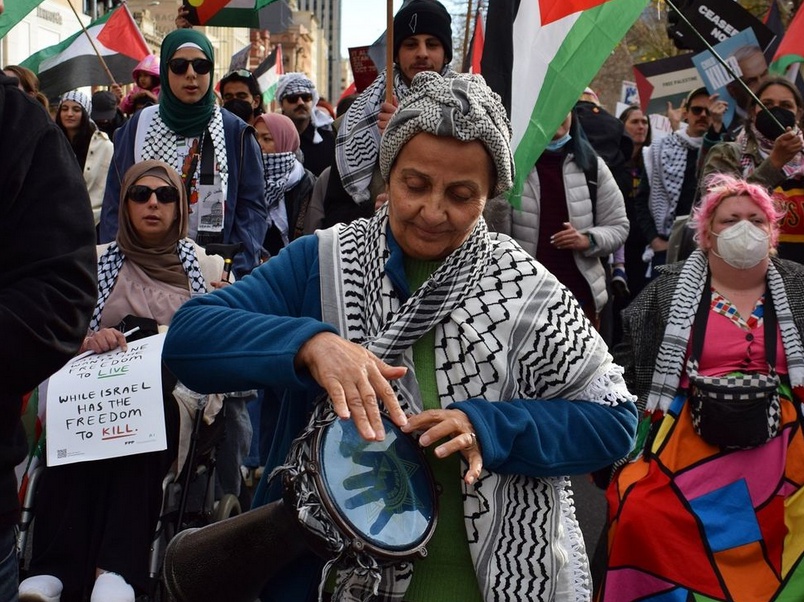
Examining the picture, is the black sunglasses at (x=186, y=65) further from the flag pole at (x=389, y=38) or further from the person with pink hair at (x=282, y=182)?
the flag pole at (x=389, y=38)

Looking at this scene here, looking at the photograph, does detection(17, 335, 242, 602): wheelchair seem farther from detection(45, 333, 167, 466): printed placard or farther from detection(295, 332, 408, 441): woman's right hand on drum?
detection(295, 332, 408, 441): woman's right hand on drum

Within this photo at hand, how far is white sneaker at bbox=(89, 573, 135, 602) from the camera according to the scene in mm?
4164

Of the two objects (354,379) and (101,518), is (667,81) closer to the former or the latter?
(101,518)

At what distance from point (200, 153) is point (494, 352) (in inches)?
148

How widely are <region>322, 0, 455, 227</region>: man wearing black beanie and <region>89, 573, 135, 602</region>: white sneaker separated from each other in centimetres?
182

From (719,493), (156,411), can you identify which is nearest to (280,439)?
(156,411)

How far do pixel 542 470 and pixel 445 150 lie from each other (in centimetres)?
65

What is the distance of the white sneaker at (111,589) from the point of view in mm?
4164

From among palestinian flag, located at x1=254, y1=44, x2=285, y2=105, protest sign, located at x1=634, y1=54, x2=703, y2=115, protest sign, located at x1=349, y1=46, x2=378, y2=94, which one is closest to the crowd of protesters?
protest sign, located at x1=349, y1=46, x2=378, y2=94

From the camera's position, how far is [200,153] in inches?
225

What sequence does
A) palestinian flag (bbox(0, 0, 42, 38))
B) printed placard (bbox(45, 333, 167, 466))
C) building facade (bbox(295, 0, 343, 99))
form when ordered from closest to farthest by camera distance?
1. printed placard (bbox(45, 333, 167, 466))
2. palestinian flag (bbox(0, 0, 42, 38))
3. building facade (bbox(295, 0, 343, 99))

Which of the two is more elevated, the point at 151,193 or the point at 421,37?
the point at 421,37

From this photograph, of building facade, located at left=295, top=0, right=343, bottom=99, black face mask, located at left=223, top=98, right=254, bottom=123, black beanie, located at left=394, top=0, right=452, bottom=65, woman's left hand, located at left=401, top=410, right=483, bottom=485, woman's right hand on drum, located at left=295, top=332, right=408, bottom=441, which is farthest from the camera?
building facade, located at left=295, top=0, right=343, bottom=99

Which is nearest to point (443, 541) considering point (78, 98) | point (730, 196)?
point (730, 196)
